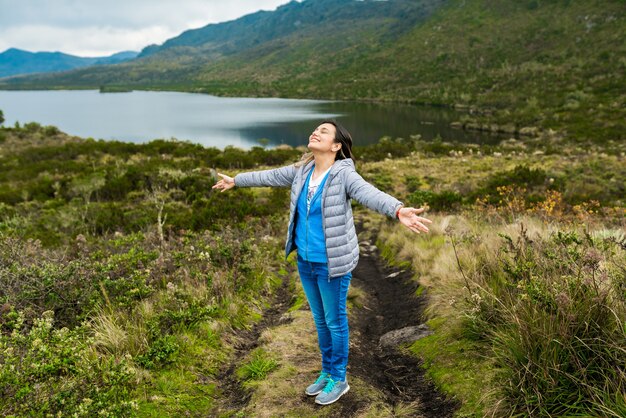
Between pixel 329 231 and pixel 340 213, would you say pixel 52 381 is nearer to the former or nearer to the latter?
pixel 329 231

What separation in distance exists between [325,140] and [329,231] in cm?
72

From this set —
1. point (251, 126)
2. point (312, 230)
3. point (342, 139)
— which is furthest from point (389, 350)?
point (251, 126)

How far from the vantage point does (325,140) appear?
3156 mm

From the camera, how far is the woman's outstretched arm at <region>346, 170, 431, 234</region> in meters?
2.68

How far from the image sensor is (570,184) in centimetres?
1556

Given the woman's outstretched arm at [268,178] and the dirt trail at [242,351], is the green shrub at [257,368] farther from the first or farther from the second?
the woman's outstretched arm at [268,178]

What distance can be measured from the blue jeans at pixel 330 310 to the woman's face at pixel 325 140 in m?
0.92

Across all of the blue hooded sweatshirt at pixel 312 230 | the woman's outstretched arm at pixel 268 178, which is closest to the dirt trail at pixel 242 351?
the blue hooded sweatshirt at pixel 312 230

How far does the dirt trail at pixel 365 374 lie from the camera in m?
3.18

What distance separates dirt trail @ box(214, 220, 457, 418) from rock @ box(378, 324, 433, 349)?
102mm

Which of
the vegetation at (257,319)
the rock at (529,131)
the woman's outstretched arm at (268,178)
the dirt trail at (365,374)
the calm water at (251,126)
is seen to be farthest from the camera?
the calm water at (251,126)

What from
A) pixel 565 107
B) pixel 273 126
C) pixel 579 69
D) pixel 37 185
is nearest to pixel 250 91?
pixel 273 126

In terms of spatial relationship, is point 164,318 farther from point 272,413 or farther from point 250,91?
point 250,91

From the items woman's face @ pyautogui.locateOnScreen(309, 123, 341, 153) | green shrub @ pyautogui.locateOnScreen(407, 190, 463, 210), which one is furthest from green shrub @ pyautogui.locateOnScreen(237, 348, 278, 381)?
green shrub @ pyautogui.locateOnScreen(407, 190, 463, 210)
